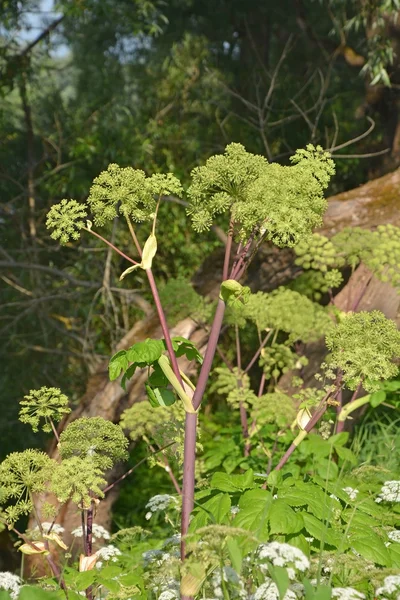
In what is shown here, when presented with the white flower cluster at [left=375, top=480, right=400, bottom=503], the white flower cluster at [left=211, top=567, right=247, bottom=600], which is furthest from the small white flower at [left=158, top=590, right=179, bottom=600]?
the white flower cluster at [left=375, top=480, right=400, bottom=503]

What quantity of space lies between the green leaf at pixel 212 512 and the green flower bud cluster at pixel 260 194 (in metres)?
0.77

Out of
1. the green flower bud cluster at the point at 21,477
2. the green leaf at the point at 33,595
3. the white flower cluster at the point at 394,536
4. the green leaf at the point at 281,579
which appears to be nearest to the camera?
the green leaf at the point at 281,579

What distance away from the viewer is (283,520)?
2064 millimetres

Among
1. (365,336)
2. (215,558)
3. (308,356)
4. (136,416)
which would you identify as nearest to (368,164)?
(308,356)

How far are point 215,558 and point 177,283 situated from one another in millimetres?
3551

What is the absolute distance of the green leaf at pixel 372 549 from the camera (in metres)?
2.20

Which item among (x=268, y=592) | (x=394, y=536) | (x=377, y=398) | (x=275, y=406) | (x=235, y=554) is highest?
(x=235, y=554)

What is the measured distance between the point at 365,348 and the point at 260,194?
622mm

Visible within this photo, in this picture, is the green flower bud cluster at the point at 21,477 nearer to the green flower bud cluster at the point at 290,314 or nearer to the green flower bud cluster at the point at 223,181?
the green flower bud cluster at the point at 223,181

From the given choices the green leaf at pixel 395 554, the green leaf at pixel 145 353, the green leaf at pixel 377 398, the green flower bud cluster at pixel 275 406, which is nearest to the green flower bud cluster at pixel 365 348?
the green leaf at pixel 395 554

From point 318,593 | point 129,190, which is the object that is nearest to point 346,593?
point 318,593

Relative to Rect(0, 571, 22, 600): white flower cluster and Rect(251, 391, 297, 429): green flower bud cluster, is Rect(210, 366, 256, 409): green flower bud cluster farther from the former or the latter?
Rect(0, 571, 22, 600): white flower cluster

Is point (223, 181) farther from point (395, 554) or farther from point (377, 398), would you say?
point (377, 398)

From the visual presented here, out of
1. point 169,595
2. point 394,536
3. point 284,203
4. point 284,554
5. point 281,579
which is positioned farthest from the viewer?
point 394,536
